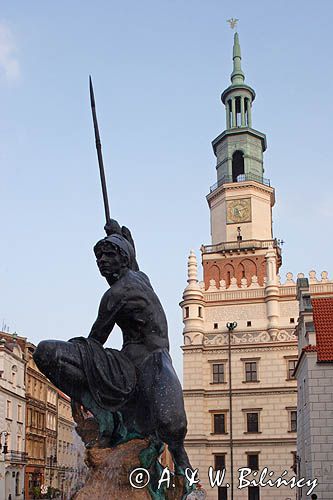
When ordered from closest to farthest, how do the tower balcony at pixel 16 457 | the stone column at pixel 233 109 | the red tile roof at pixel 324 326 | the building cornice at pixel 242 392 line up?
the red tile roof at pixel 324 326 < the building cornice at pixel 242 392 < the tower balcony at pixel 16 457 < the stone column at pixel 233 109

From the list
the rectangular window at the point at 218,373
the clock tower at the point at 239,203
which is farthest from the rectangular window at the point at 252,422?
the clock tower at the point at 239,203

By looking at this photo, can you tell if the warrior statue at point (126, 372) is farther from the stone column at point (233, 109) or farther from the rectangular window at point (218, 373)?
the stone column at point (233, 109)

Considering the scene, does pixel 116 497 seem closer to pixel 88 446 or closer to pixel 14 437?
pixel 88 446

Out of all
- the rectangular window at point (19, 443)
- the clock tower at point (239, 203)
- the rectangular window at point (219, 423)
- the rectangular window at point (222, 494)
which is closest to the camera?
the rectangular window at point (222, 494)

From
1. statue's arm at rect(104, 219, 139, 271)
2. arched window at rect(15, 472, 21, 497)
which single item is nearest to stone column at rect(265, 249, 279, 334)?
arched window at rect(15, 472, 21, 497)

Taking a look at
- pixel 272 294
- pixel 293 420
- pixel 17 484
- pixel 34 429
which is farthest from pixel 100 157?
pixel 34 429

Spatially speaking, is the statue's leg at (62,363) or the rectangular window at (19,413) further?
the rectangular window at (19,413)

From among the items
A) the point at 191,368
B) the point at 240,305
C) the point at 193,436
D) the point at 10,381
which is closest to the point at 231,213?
the point at 240,305

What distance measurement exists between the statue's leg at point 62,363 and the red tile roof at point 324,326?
58.6 feet

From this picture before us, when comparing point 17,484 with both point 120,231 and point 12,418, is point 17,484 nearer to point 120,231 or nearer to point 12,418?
point 12,418

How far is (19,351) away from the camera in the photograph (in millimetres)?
52312

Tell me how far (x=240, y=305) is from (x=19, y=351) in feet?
57.0

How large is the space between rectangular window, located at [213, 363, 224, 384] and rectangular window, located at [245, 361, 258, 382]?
4.92ft

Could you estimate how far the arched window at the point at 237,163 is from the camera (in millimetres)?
52609
